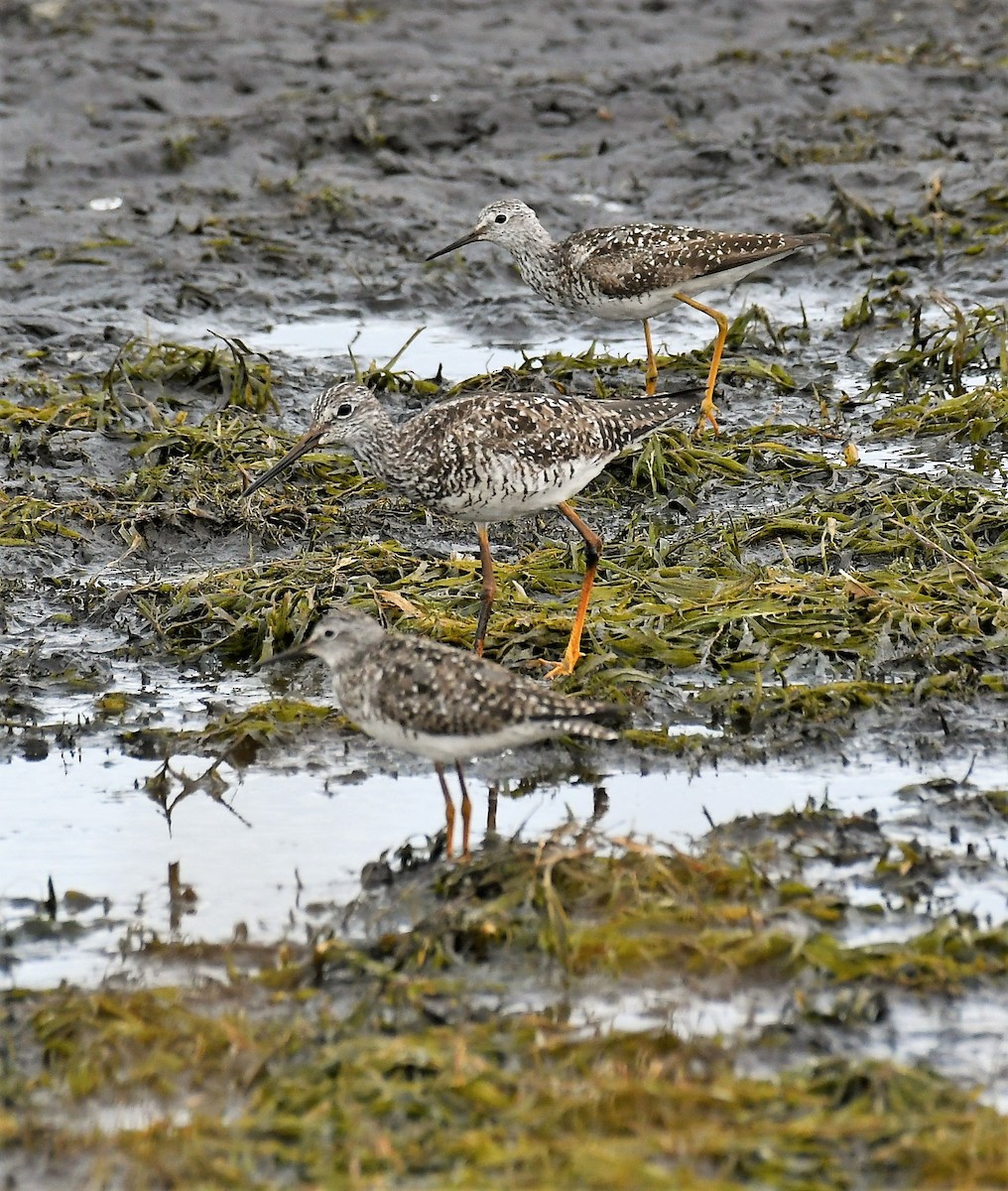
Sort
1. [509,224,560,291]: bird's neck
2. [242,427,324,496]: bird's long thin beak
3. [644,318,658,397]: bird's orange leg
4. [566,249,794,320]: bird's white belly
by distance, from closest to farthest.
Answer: [242,427,324,496]: bird's long thin beak
[566,249,794,320]: bird's white belly
[644,318,658,397]: bird's orange leg
[509,224,560,291]: bird's neck

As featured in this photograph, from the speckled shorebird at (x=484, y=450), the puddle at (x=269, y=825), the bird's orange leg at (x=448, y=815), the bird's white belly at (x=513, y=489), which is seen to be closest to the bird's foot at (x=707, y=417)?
the speckled shorebird at (x=484, y=450)

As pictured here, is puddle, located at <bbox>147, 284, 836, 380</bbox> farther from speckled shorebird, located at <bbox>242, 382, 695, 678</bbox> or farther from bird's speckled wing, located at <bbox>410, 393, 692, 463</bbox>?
speckled shorebird, located at <bbox>242, 382, 695, 678</bbox>

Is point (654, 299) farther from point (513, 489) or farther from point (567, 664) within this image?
point (567, 664)

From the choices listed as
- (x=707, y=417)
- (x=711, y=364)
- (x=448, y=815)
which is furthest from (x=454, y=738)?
(x=711, y=364)

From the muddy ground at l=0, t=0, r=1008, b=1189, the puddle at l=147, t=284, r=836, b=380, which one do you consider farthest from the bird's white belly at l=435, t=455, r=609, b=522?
the puddle at l=147, t=284, r=836, b=380

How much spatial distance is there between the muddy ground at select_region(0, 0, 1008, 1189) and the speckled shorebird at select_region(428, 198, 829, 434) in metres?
0.51

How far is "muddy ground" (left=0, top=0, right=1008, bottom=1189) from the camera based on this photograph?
5055 millimetres

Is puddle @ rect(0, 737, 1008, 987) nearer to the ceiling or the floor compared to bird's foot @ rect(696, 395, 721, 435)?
nearer to the floor

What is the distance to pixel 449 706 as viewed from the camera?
6.55m

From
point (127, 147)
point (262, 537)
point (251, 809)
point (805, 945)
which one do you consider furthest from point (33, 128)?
point (805, 945)

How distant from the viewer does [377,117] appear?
1636 cm

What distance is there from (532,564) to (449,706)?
2.77m

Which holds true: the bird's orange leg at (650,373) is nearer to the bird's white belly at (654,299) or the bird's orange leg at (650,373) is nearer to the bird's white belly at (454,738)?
the bird's white belly at (654,299)

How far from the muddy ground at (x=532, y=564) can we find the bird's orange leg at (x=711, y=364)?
0.29 meters
